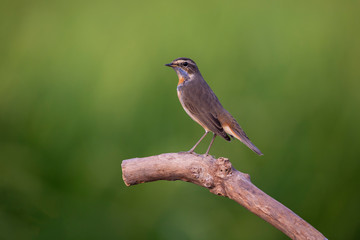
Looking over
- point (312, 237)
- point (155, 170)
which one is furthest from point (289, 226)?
point (155, 170)

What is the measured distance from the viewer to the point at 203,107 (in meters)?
4.43

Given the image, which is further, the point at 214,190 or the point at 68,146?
the point at 68,146

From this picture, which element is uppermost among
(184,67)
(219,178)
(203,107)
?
(184,67)

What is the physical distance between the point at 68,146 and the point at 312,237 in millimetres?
3384

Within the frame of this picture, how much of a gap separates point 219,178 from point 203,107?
882 mm

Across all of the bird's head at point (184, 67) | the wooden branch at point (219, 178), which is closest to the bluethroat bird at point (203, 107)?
the bird's head at point (184, 67)

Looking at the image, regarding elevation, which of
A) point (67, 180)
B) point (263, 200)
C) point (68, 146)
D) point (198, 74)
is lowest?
point (67, 180)

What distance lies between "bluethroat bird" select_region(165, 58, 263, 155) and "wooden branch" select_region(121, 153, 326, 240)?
14.5 inches

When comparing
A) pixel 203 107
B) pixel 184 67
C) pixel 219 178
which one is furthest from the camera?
pixel 184 67

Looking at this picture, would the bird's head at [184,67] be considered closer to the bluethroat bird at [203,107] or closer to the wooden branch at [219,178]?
the bluethroat bird at [203,107]

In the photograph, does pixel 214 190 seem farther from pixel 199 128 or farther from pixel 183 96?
pixel 199 128

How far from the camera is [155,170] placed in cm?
391

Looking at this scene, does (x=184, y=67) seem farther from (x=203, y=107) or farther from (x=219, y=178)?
(x=219, y=178)

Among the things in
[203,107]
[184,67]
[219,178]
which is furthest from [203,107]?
[219,178]
